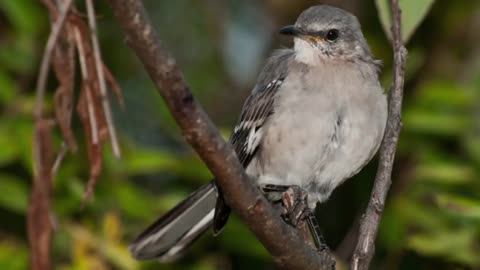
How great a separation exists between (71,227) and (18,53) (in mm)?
1113

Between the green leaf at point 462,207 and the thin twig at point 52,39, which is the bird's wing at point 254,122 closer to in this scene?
the green leaf at point 462,207

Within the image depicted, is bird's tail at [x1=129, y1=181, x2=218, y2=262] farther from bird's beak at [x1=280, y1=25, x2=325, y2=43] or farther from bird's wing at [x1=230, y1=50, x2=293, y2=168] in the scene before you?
bird's beak at [x1=280, y1=25, x2=325, y2=43]

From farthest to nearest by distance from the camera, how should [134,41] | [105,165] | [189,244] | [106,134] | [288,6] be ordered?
[288,6] < [105,165] < [189,244] < [106,134] < [134,41]

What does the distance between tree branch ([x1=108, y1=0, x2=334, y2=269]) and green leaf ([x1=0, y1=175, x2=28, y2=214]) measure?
7.53 feet

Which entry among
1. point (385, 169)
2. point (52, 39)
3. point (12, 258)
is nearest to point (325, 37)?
point (385, 169)

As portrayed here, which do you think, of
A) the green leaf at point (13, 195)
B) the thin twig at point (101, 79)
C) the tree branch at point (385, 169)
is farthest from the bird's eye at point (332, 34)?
the green leaf at point (13, 195)

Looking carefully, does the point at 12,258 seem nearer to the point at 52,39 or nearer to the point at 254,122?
the point at 254,122

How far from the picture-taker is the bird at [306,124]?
14.8ft

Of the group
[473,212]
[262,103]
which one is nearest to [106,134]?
[262,103]

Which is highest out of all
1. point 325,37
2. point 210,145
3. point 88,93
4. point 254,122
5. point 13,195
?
point 210,145

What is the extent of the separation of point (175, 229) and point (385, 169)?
163 cm

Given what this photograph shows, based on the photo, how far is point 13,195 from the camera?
5332mm

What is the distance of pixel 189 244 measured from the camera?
4.88 meters

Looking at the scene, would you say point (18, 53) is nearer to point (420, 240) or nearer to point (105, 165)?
point (105, 165)
